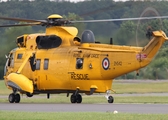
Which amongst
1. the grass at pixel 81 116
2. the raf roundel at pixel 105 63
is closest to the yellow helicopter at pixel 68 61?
the raf roundel at pixel 105 63

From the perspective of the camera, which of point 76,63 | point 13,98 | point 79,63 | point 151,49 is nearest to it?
point 151,49

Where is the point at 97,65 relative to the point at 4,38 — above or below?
below

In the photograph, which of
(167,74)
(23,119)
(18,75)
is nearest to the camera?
(23,119)

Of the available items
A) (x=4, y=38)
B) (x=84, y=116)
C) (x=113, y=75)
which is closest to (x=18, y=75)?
(x=113, y=75)

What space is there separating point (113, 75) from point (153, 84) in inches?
1018

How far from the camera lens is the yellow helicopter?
3247 centimetres

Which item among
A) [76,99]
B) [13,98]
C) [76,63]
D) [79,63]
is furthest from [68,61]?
[13,98]

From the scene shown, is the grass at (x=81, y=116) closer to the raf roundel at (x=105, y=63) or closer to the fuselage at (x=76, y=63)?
the fuselage at (x=76, y=63)

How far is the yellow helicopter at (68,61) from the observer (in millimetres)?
32469

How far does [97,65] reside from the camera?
33281mm

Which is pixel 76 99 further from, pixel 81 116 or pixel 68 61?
pixel 81 116

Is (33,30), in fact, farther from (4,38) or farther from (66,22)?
(66,22)

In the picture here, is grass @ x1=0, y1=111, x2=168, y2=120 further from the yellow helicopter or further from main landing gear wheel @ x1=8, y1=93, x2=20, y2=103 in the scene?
main landing gear wheel @ x1=8, y1=93, x2=20, y2=103

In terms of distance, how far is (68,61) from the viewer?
113 feet
